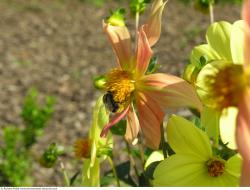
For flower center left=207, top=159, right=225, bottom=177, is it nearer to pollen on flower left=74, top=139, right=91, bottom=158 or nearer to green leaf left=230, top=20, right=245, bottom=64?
green leaf left=230, top=20, right=245, bottom=64

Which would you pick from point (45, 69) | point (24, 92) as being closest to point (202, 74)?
point (24, 92)

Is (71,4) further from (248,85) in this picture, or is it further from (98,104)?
(248,85)

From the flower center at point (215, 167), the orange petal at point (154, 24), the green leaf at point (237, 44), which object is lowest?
the flower center at point (215, 167)

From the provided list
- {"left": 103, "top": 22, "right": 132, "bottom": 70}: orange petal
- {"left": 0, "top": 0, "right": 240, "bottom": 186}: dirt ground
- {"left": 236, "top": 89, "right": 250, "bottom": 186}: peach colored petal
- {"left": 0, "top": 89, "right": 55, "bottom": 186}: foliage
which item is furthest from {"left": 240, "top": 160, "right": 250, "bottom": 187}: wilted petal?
{"left": 0, "top": 0, "right": 240, "bottom": 186}: dirt ground

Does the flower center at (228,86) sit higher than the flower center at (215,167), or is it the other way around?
the flower center at (228,86)

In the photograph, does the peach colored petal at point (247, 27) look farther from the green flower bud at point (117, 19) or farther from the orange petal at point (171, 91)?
the green flower bud at point (117, 19)

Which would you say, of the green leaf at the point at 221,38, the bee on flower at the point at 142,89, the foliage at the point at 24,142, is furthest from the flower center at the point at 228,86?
the foliage at the point at 24,142
